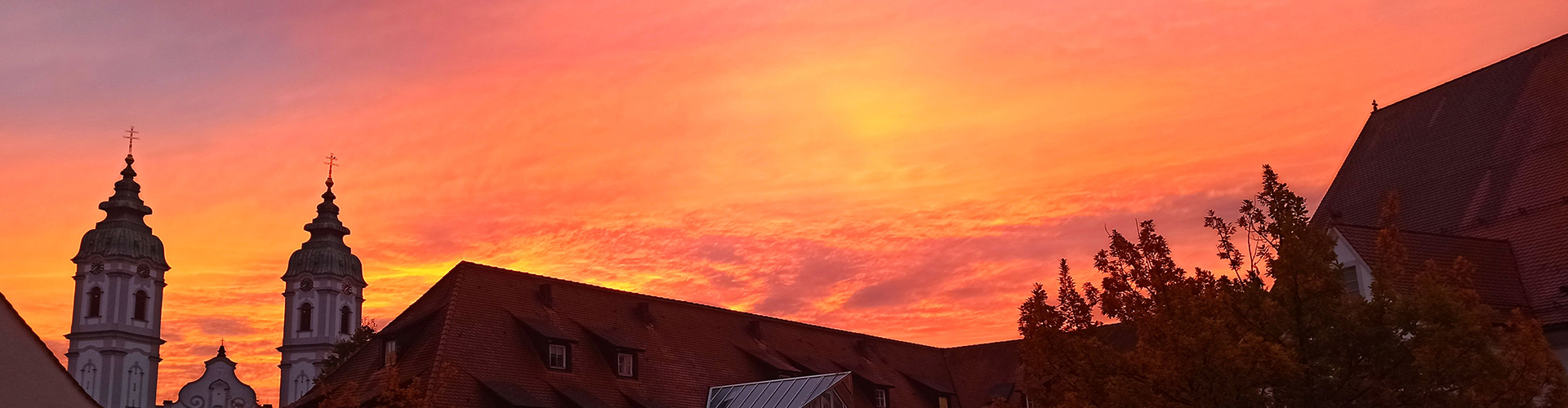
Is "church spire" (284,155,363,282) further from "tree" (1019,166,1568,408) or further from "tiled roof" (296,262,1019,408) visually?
"tree" (1019,166,1568,408)

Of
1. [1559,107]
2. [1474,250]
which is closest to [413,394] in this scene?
[1474,250]

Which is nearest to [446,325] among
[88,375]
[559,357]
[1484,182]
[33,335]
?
[559,357]

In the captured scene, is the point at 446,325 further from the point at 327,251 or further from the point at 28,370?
the point at 327,251

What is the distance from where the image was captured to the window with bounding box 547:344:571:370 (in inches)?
1666

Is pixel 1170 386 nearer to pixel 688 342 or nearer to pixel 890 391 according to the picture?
pixel 688 342

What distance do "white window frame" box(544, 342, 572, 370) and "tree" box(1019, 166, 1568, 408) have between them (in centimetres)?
2453

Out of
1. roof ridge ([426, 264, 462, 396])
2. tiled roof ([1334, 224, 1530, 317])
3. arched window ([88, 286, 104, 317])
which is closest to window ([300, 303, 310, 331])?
arched window ([88, 286, 104, 317])

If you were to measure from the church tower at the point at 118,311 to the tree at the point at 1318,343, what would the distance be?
12283 centimetres

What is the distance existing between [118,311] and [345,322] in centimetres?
2383

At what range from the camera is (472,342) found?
133 feet

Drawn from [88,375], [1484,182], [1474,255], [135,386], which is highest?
[88,375]

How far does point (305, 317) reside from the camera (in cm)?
14112

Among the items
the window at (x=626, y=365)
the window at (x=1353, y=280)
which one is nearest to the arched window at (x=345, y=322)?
the window at (x=626, y=365)

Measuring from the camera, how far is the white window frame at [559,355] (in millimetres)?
42250
